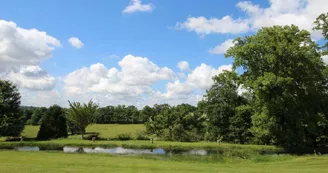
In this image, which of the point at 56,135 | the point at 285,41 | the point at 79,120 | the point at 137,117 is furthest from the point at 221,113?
the point at 137,117

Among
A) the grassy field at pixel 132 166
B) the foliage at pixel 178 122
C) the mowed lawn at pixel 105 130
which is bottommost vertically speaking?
the grassy field at pixel 132 166

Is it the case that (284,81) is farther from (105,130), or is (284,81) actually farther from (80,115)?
(105,130)

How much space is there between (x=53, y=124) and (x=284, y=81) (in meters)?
37.0

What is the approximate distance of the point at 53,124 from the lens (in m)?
50.4

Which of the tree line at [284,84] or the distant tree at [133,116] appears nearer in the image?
the tree line at [284,84]

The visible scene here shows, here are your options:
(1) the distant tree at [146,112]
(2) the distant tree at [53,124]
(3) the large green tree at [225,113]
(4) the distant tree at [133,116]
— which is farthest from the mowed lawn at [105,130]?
(4) the distant tree at [133,116]

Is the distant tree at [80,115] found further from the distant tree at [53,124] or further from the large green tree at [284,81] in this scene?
the large green tree at [284,81]

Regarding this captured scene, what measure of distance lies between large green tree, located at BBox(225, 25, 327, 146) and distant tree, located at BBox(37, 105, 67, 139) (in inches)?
1216

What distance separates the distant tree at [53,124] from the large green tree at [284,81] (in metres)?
30.9

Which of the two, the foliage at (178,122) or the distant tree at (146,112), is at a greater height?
the distant tree at (146,112)

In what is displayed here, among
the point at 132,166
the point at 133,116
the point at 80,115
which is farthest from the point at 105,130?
the point at 132,166

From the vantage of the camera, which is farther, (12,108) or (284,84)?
(12,108)

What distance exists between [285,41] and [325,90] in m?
11.0

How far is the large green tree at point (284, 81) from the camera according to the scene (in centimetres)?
3634
